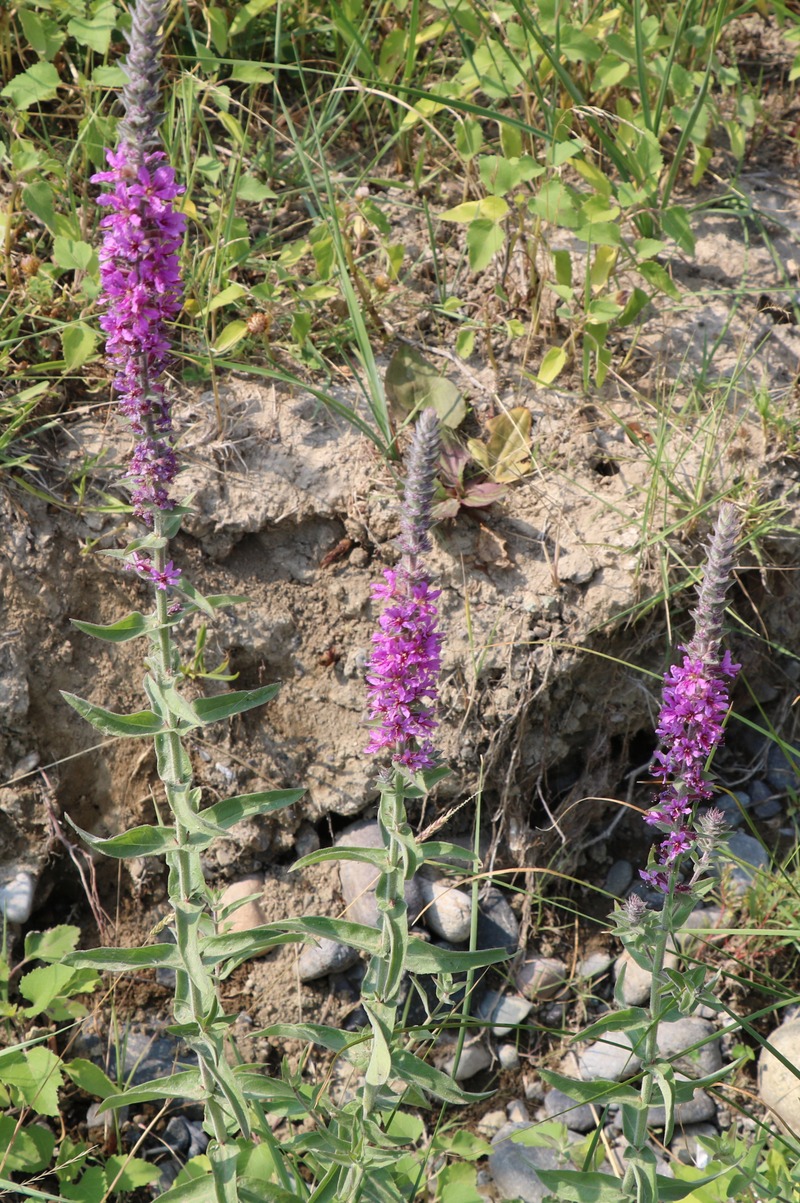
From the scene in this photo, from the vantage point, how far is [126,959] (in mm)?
2395

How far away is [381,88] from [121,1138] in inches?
151

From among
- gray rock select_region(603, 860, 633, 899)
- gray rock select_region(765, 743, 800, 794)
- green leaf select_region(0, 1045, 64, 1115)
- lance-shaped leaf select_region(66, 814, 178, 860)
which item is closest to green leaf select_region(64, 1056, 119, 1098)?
green leaf select_region(0, 1045, 64, 1115)

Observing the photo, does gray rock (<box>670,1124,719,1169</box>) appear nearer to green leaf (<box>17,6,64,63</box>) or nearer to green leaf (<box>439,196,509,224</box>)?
green leaf (<box>439,196,509,224</box>)

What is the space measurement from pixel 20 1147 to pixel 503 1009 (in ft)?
5.07

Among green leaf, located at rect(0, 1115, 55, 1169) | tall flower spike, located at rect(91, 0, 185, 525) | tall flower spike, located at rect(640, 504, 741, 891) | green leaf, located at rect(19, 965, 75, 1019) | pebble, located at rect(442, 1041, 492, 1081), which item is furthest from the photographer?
pebble, located at rect(442, 1041, 492, 1081)

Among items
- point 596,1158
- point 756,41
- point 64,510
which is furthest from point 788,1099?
point 756,41

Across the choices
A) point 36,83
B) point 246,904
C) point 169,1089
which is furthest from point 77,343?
point 169,1089

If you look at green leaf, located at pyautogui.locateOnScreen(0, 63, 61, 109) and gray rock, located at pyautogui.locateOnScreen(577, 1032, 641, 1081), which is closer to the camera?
gray rock, located at pyautogui.locateOnScreen(577, 1032, 641, 1081)

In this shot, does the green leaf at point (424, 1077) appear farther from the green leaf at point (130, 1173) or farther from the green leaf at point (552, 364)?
the green leaf at point (552, 364)

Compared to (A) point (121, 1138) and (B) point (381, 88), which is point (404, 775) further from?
(B) point (381, 88)

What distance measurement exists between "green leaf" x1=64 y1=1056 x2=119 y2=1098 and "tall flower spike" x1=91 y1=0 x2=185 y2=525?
6.30 feet

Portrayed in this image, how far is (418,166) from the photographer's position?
13.2 ft

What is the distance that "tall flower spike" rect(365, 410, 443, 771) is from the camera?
2.06 m

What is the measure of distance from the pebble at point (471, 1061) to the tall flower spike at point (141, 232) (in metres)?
2.40
